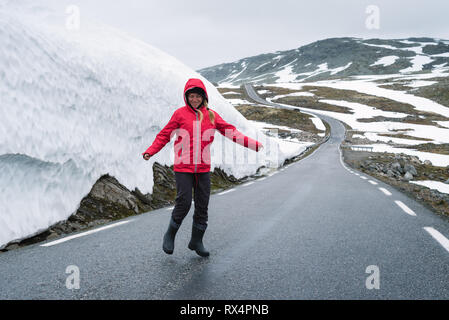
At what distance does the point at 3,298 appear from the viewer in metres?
2.53

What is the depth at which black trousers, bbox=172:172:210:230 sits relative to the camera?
3.41 metres

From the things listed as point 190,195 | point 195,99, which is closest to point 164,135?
point 195,99

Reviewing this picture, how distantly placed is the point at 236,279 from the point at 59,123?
178 inches

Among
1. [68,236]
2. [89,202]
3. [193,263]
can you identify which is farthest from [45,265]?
[89,202]

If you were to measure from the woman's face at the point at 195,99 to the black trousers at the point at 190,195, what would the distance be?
777 millimetres

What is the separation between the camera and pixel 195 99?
3480 millimetres

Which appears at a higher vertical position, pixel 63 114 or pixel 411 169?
pixel 63 114

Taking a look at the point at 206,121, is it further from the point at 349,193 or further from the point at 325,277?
the point at 349,193

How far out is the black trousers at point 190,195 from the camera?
11.2 ft

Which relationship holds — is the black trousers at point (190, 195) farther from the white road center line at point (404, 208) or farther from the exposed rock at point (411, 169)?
the exposed rock at point (411, 169)

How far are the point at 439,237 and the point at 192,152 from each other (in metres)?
3.67

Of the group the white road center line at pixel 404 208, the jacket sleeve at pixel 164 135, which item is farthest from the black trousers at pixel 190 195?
the white road center line at pixel 404 208

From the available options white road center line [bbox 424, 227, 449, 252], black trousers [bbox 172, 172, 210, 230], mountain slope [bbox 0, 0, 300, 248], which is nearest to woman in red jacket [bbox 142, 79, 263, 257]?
black trousers [bbox 172, 172, 210, 230]

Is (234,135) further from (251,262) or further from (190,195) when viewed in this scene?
(251,262)
